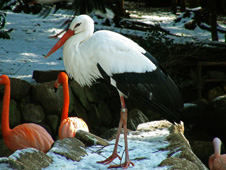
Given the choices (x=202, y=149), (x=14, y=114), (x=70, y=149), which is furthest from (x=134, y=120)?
(x=70, y=149)

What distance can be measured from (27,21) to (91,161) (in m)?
6.62

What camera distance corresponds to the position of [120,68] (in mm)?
3227

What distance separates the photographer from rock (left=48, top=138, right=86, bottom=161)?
325 centimetres

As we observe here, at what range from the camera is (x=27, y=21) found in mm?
9195

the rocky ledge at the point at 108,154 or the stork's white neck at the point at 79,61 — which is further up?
the stork's white neck at the point at 79,61

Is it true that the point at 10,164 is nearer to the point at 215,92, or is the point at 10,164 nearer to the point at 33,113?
the point at 33,113

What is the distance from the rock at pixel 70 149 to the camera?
3.25m

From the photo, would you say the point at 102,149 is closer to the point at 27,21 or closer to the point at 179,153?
the point at 179,153

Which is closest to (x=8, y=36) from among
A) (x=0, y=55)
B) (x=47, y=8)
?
(x=0, y=55)

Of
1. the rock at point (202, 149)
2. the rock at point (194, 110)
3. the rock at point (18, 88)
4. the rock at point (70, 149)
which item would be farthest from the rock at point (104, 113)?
the rock at point (70, 149)

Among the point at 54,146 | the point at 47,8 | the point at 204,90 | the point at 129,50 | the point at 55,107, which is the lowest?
the point at 204,90

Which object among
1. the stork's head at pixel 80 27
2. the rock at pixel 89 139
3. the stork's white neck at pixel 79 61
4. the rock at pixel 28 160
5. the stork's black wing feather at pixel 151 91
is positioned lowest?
the rock at pixel 89 139

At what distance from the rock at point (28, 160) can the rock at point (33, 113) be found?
2433 millimetres

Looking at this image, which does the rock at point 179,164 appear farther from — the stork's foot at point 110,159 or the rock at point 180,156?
the stork's foot at point 110,159
